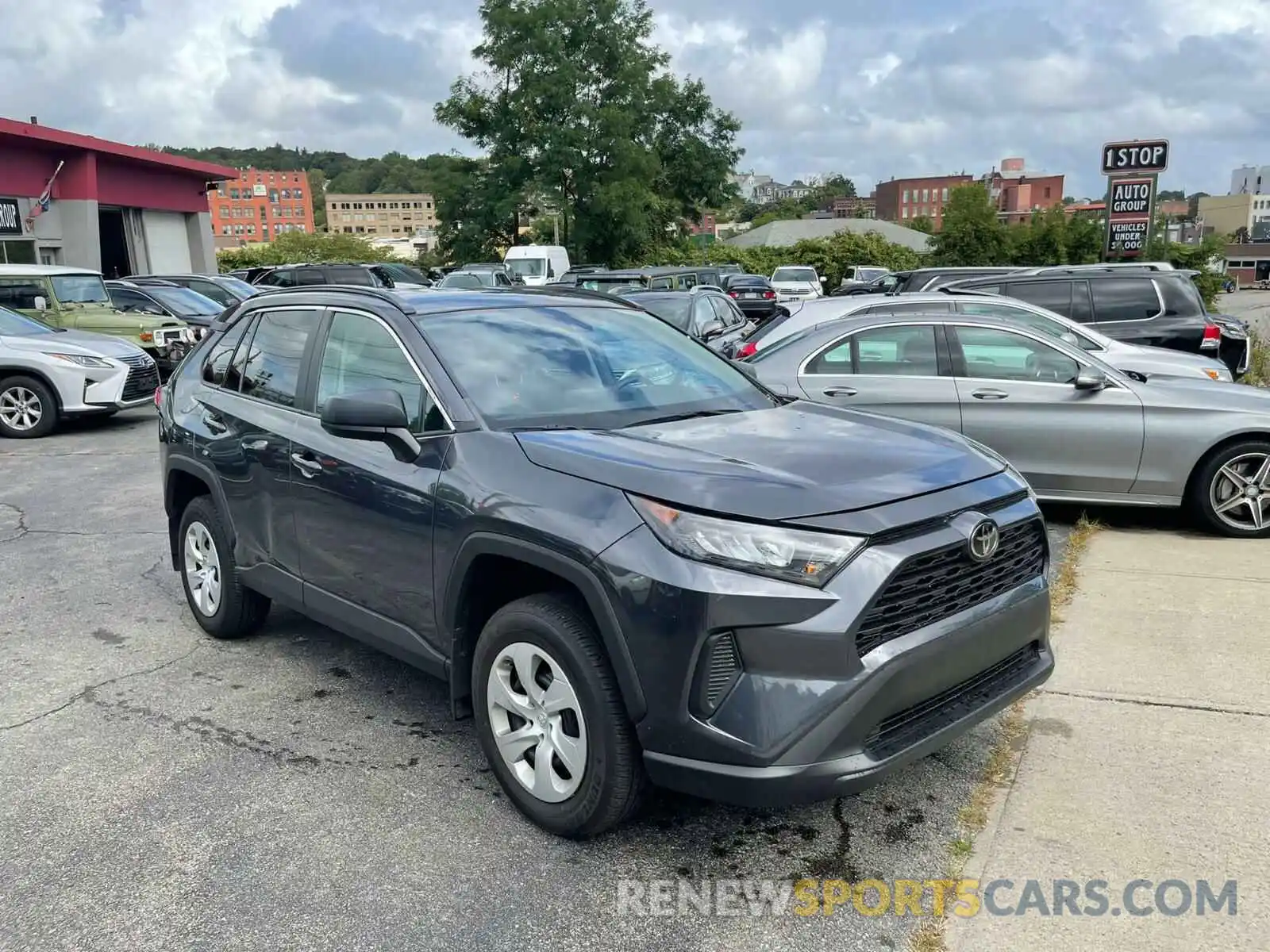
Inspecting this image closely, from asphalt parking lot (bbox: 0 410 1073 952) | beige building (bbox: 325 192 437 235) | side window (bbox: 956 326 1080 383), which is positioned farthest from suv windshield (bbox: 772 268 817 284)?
beige building (bbox: 325 192 437 235)

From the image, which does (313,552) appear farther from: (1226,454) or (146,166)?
(146,166)

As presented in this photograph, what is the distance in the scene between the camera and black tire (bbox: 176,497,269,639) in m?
5.05

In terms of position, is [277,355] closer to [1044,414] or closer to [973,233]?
[1044,414]

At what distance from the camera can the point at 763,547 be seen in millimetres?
2891

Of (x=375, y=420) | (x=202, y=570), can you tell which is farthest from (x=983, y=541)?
(x=202, y=570)

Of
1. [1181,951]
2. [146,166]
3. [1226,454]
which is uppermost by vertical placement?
[146,166]

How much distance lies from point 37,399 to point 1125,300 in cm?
1224

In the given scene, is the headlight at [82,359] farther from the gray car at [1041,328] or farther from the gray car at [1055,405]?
the gray car at [1055,405]

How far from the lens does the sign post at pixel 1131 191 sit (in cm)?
1922

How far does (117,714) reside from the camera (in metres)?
4.48

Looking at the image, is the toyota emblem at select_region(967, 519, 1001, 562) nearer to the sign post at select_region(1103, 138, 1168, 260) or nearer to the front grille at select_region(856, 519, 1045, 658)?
the front grille at select_region(856, 519, 1045, 658)

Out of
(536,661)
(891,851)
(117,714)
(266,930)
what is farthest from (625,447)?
(117,714)

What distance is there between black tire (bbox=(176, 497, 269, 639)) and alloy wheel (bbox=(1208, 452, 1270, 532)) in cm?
594

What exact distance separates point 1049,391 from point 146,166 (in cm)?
2908
